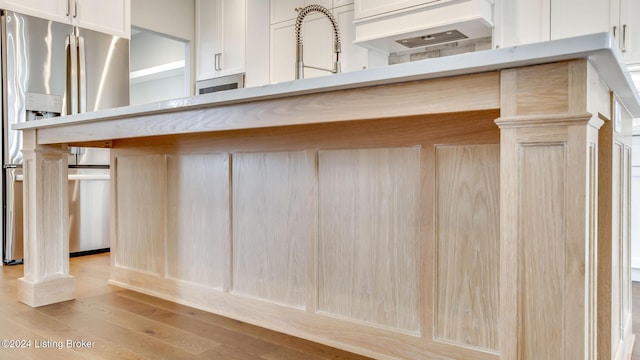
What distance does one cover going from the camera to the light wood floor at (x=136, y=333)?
1593 millimetres

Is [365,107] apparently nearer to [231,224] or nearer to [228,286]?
[231,224]

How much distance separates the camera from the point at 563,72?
33.3 inches

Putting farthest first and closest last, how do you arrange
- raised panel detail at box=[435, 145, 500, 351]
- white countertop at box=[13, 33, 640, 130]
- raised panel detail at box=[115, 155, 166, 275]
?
raised panel detail at box=[115, 155, 166, 275] → raised panel detail at box=[435, 145, 500, 351] → white countertop at box=[13, 33, 640, 130]

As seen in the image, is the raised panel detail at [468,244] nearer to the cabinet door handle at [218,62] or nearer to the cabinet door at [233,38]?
the cabinet door at [233,38]

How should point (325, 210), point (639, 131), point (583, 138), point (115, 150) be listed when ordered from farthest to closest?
1. point (639, 131)
2. point (115, 150)
3. point (325, 210)
4. point (583, 138)

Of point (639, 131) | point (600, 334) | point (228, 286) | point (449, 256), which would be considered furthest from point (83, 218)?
point (639, 131)

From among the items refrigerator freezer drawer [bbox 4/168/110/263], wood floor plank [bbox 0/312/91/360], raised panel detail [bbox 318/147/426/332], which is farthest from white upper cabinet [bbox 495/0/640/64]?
refrigerator freezer drawer [bbox 4/168/110/263]

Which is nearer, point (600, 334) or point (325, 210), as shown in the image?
point (600, 334)

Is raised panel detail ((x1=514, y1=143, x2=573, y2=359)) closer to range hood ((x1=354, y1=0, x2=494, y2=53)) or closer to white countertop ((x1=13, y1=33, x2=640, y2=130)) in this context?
white countertop ((x1=13, y1=33, x2=640, y2=130))

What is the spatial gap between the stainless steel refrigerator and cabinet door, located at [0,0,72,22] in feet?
0.16

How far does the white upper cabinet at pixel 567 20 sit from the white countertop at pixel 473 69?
4.99ft

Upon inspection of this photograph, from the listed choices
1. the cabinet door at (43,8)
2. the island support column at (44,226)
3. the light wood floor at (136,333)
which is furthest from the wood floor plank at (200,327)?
the cabinet door at (43,8)

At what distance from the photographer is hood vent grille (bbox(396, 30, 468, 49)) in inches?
121

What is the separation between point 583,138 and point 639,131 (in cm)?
251
